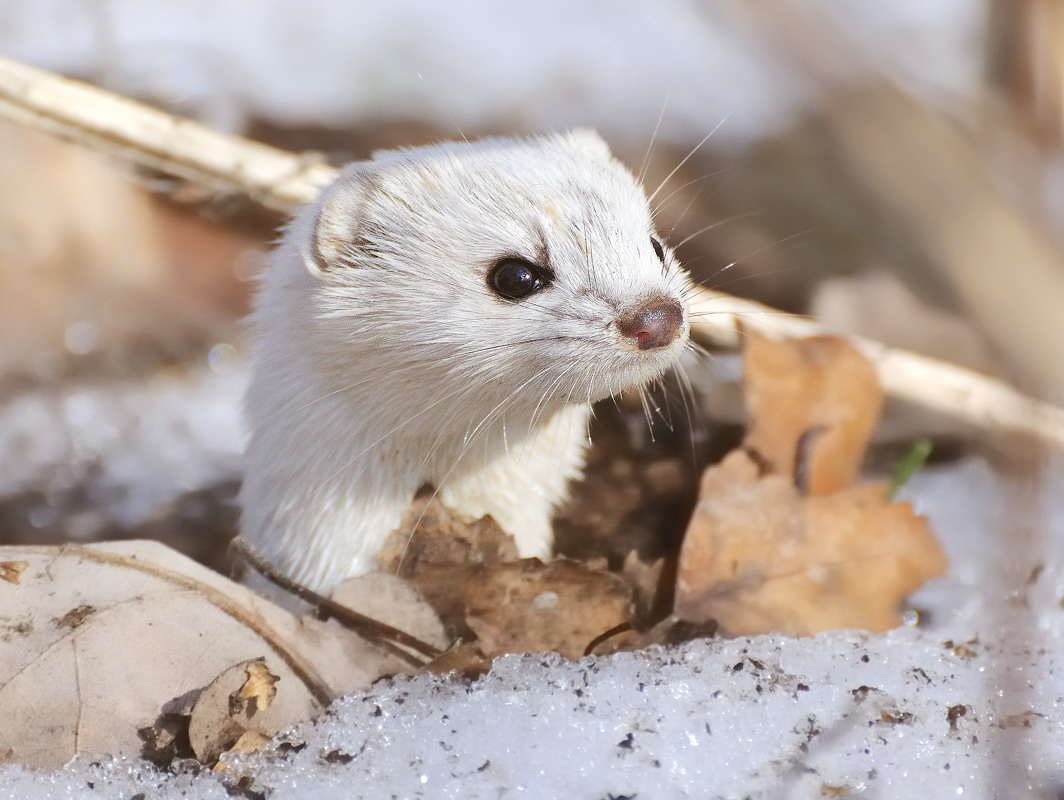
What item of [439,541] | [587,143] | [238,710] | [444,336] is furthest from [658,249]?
[238,710]

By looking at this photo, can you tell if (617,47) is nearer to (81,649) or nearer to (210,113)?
(210,113)

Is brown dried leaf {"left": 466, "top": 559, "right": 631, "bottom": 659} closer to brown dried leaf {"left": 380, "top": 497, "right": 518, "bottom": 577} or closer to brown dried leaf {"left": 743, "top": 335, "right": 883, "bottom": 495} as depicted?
brown dried leaf {"left": 380, "top": 497, "right": 518, "bottom": 577}

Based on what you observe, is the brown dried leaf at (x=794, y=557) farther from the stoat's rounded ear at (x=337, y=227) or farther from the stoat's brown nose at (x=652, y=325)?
the stoat's rounded ear at (x=337, y=227)

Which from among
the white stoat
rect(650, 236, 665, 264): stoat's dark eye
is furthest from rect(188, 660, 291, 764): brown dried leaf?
rect(650, 236, 665, 264): stoat's dark eye

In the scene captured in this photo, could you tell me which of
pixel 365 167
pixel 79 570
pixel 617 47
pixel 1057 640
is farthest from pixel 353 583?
pixel 617 47

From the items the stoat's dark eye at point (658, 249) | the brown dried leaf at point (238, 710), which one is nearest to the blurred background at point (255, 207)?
the stoat's dark eye at point (658, 249)

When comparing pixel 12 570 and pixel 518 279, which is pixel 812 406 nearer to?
pixel 518 279
